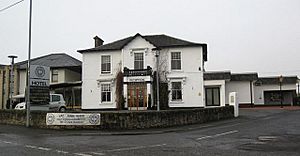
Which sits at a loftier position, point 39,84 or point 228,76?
point 228,76

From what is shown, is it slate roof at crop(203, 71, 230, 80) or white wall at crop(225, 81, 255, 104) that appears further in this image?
white wall at crop(225, 81, 255, 104)

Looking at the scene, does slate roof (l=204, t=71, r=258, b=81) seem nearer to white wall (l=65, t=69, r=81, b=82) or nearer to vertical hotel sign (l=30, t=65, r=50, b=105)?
white wall (l=65, t=69, r=81, b=82)

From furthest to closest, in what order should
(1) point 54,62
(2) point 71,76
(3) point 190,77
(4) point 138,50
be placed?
(1) point 54,62 → (2) point 71,76 → (4) point 138,50 → (3) point 190,77

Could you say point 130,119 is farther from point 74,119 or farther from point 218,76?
point 218,76

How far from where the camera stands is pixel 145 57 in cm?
3119

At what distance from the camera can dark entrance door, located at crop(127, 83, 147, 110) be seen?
30.0 metres

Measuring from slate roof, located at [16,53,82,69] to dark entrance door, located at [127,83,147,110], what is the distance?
1304 cm

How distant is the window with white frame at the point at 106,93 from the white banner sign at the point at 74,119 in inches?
561

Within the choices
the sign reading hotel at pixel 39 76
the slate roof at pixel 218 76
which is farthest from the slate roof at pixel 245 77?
the sign reading hotel at pixel 39 76

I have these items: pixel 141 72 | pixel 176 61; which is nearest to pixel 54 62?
pixel 141 72

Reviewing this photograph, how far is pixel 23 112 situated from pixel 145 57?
48.6ft

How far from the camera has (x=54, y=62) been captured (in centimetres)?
4294

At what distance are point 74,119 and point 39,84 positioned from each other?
378cm

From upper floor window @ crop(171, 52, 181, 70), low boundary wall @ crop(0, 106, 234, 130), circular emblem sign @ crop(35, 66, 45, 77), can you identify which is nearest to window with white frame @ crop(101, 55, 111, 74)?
upper floor window @ crop(171, 52, 181, 70)
